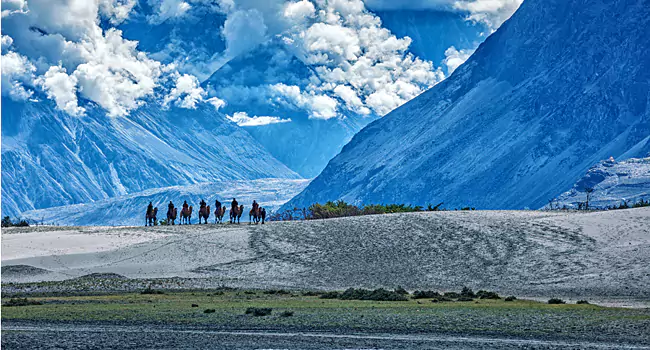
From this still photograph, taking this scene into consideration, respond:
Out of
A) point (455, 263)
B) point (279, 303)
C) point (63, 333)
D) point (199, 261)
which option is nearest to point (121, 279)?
point (199, 261)

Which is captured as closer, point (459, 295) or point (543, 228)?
point (459, 295)

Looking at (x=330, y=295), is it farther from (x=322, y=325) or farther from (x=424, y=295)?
(x=322, y=325)

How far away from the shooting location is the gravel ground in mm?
52094

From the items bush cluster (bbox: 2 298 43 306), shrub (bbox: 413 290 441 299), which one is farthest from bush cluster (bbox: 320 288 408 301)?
bush cluster (bbox: 2 298 43 306)

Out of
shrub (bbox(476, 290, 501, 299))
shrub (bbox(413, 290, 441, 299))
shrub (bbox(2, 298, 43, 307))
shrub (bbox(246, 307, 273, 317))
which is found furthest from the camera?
shrub (bbox(413, 290, 441, 299))

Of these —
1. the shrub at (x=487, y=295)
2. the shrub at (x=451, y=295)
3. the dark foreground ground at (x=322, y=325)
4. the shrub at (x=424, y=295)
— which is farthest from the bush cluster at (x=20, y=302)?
the shrub at (x=487, y=295)

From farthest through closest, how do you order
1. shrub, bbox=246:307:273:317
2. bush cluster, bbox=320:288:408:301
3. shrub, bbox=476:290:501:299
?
1. shrub, bbox=476:290:501:299
2. bush cluster, bbox=320:288:408:301
3. shrub, bbox=246:307:273:317

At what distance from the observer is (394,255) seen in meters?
61.3

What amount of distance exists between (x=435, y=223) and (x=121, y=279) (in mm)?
25705

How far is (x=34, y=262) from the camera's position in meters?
61.2

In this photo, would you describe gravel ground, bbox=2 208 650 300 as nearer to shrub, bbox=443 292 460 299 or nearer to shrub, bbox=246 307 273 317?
shrub, bbox=443 292 460 299

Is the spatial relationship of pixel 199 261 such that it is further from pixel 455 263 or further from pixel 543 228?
pixel 543 228

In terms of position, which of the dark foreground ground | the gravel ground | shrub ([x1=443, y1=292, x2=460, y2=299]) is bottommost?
the dark foreground ground

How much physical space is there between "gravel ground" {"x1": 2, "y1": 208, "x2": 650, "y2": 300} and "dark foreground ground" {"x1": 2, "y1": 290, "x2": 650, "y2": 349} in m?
9.98
